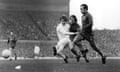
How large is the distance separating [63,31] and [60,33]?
0.22 metres

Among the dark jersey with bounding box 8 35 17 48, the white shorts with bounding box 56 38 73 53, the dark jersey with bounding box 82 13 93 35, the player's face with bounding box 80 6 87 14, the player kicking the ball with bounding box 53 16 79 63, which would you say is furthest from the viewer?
the dark jersey with bounding box 8 35 17 48

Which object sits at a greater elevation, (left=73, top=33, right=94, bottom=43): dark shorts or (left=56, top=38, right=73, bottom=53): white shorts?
(left=73, top=33, right=94, bottom=43): dark shorts

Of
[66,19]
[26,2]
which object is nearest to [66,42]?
[66,19]

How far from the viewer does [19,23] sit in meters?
7.48

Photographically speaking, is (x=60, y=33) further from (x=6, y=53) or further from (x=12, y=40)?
(x=6, y=53)

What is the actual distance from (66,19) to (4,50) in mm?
2278

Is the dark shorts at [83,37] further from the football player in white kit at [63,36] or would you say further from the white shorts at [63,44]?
the white shorts at [63,44]

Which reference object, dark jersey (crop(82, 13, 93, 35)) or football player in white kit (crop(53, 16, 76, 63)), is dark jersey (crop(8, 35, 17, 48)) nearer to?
football player in white kit (crop(53, 16, 76, 63))

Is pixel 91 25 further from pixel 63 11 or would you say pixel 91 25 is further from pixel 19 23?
pixel 19 23

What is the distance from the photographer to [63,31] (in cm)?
623

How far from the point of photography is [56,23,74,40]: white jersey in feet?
20.2

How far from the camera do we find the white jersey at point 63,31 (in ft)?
20.2

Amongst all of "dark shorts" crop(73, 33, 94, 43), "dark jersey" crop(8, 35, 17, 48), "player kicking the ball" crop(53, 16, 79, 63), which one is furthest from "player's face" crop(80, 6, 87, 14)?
"dark jersey" crop(8, 35, 17, 48)

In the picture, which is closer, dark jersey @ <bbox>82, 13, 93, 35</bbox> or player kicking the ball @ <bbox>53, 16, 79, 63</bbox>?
dark jersey @ <bbox>82, 13, 93, 35</bbox>
